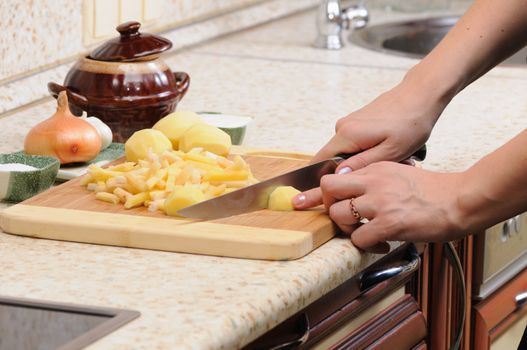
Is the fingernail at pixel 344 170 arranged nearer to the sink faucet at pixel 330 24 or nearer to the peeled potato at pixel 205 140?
the peeled potato at pixel 205 140

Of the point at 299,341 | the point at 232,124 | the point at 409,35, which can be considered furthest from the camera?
the point at 409,35

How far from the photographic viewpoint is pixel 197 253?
122 cm

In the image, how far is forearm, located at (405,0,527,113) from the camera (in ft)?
4.75

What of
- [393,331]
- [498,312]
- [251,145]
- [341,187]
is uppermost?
[341,187]

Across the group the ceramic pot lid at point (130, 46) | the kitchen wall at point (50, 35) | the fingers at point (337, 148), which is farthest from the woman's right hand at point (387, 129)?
the kitchen wall at point (50, 35)

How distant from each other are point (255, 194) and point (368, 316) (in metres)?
0.22

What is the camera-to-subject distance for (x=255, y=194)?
1292 millimetres

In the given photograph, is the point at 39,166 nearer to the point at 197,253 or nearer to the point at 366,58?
the point at 197,253

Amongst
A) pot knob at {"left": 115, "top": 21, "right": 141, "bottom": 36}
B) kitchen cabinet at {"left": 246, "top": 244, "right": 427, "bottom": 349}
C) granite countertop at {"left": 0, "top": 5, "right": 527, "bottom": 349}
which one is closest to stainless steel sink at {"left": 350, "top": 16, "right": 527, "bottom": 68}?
granite countertop at {"left": 0, "top": 5, "right": 527, "bottom": 349}

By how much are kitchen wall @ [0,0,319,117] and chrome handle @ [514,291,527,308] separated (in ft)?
2.73

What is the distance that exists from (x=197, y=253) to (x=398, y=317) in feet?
1.08

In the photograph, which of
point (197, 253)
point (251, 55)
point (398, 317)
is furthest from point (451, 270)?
point (251, 55)

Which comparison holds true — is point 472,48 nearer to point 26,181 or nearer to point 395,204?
point 395,204

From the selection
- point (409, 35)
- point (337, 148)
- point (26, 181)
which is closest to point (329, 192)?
point (337, 148)
